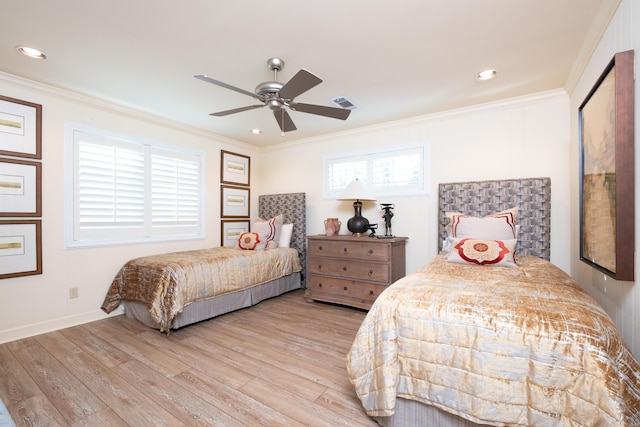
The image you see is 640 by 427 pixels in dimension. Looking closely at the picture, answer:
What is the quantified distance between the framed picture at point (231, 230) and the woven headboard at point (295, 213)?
0.53 m

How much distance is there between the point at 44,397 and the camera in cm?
178

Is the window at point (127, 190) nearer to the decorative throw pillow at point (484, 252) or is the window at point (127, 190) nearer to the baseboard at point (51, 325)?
the baseboard at point (51, 325)

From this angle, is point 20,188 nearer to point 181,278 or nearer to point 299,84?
point 181,278

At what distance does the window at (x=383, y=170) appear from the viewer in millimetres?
3645

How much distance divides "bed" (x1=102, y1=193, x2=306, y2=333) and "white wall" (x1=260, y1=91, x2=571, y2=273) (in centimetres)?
117

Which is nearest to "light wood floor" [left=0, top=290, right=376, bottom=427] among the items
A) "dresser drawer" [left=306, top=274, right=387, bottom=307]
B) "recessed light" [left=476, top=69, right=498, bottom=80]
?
"dresser drawer" [left=306, top=274, right=387, bottom=307]

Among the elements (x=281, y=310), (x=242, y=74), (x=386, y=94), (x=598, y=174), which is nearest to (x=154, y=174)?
(x=242, y=74)

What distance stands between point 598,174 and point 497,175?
1.36 metres

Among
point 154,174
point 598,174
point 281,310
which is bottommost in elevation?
point 281,310

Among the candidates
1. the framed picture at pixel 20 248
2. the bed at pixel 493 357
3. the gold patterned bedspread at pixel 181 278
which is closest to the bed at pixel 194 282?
the gold patterned bedspread at pixel 181 278

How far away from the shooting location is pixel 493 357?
1.17 meters

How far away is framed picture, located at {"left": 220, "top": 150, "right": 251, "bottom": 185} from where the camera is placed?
4.56 meters

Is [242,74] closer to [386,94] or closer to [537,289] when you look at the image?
[386,94]

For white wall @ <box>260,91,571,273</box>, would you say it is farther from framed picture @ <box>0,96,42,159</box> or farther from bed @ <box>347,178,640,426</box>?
framed picture @ <box>0,96,42,159</box>
